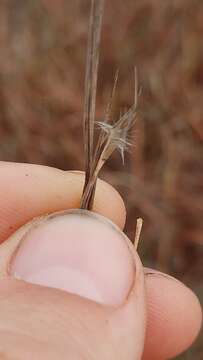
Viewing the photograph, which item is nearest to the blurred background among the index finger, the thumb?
the index finger

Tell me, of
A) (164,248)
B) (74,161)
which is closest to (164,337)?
(164,248)

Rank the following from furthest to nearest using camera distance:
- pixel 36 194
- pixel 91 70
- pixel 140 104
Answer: pixel 140 104 < pixel 36 194 < pixel 91 70

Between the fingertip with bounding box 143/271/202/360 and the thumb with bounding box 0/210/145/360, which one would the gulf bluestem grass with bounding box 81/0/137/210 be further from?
the fingertip with bounding box 143/271/202/360

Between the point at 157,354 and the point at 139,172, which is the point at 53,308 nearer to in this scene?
the point at 157,354

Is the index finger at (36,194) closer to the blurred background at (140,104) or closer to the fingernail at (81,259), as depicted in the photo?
the fingernail at (81,259)

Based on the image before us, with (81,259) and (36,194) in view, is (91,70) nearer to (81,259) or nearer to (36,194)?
(81,259)

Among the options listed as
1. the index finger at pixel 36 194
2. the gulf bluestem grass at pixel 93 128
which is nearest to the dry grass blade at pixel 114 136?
the gulf bluestem grass at pixel 93 128

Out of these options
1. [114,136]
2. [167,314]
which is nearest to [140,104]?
[167,314]
